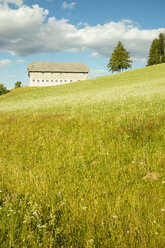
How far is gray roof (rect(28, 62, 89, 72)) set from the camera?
9414cm

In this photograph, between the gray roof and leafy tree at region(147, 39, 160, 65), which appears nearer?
leafy tree at region(147, 39, 160, 65)

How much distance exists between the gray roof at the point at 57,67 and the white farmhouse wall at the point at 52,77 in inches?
64.3

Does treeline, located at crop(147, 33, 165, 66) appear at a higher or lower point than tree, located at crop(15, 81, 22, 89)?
higher

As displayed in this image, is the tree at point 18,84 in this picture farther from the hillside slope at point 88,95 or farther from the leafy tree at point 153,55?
the leafy tree at point 153,55

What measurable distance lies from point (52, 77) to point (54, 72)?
2.74 meters

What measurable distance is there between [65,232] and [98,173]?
1600 millimetres

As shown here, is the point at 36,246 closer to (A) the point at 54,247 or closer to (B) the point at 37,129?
(A) the point at 54,247

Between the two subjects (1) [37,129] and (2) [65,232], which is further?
(1) [37,129]

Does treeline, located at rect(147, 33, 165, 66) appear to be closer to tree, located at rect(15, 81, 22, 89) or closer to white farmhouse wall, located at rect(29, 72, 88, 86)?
white farmhouse wall, located at rect(29, 72, 88, 86)

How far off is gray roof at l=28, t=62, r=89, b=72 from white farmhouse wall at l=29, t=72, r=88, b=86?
1.63m

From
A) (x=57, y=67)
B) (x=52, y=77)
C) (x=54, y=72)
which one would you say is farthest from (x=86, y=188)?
(x=57, y=67)

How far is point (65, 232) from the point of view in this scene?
2.60m

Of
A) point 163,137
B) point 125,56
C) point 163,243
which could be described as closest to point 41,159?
point 163,137

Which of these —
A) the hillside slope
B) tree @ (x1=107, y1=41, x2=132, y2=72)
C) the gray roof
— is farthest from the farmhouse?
the hillside slope
